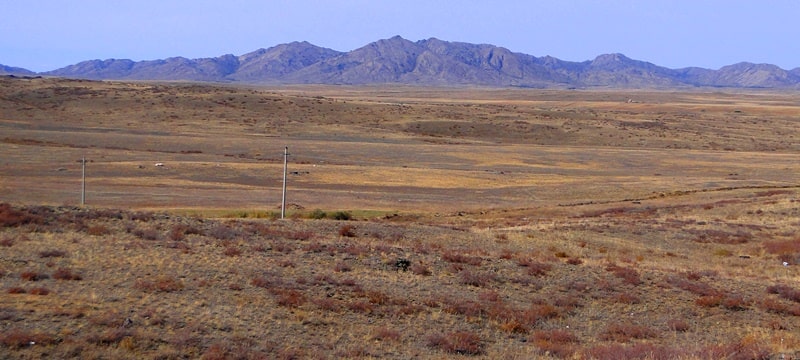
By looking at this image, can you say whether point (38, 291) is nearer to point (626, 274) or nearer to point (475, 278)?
point (475, 278)

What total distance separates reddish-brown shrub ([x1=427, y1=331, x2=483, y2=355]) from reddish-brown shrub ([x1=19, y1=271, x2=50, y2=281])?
7404mm

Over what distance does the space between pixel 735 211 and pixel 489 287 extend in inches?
1035

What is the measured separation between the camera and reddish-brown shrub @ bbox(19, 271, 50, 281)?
49.8 feet

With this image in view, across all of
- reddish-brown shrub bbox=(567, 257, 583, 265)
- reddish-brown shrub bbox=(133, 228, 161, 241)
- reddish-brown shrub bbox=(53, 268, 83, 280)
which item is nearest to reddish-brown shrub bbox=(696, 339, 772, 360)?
reddish-brown shrub bbox=(567, 257, 583, 265)

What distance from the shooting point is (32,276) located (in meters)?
15.2

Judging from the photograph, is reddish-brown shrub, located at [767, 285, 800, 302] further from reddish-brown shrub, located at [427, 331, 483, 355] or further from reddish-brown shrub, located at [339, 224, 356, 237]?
reddish-brown shrub, located at [339, 224, 356, 237]

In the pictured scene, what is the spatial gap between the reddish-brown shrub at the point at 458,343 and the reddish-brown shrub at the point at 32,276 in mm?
7404

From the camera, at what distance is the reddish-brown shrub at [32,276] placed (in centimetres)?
1516

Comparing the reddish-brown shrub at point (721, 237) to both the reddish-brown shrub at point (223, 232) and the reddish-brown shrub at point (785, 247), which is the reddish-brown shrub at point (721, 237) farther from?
the reddish-brown shrub at point (223, 232)

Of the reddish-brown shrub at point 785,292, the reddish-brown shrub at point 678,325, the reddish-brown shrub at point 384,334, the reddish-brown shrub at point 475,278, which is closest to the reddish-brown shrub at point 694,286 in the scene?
the reddish-brown shrub at point 785,292

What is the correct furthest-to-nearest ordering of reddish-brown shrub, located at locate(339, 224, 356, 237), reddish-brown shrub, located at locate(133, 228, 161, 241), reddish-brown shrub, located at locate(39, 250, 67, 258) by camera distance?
reddish-brown shrub, located at locate(339, 224, 356, 237) < reddish-brown shrub, located at locate(133, 228, 161, 241) < reddish-brown shrub, located at locate(39, 250, 67, 258)

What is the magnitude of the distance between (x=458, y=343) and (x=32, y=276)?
26.3ft

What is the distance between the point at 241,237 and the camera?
850 inches

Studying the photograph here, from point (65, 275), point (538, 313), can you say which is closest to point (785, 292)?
point (538, 313)
